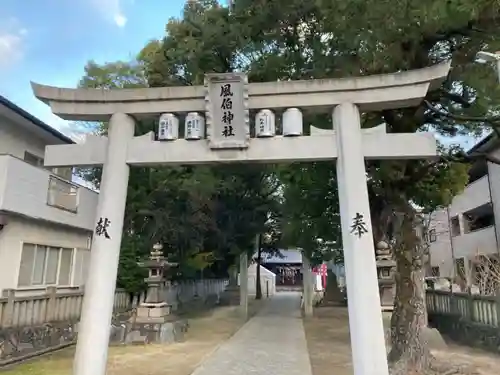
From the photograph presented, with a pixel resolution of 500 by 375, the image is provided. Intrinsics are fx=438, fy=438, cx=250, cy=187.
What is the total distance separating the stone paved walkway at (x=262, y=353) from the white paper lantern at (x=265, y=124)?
17.6ft

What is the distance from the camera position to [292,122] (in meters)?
6.56

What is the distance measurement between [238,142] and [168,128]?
1157mm

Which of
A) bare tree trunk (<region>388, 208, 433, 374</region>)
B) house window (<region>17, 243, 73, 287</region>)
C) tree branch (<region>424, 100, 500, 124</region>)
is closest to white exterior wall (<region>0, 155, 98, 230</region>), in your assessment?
house window (<region>17, 243, 73, 287</region>)

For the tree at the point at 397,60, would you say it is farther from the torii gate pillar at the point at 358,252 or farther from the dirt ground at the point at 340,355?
the dirt ground at the point at 340,355

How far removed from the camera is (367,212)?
6.19 meters

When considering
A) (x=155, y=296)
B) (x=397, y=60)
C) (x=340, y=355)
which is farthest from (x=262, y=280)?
(x=397, y=60)

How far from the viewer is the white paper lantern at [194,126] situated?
22.1ft

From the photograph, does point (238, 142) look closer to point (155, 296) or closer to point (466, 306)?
point (155, 296)

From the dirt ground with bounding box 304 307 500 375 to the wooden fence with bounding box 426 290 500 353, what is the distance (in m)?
0.50

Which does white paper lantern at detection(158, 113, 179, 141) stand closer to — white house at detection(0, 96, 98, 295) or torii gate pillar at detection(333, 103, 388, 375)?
torii gate pillar at detection(333, 103, 388, 375)

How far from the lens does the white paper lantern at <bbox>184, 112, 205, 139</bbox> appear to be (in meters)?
6.73

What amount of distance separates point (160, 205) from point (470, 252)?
17008mm

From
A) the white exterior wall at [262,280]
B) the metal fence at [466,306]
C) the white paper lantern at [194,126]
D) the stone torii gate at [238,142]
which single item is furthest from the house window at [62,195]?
the white exterior wall at [262,280]

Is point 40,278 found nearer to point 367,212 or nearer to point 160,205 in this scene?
point 160,205
